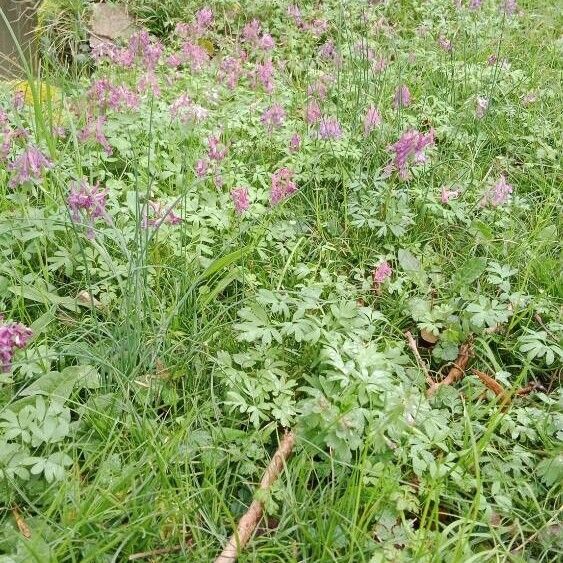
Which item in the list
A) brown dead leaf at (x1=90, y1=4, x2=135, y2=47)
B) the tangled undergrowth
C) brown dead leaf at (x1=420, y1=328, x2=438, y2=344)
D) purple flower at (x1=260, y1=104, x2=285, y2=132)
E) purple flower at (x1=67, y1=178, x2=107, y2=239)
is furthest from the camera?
brown dead leaf at (x1=90, y1=4, x2=135, y2=47)

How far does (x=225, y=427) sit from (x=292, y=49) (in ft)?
10.0

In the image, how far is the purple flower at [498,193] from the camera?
2.66 meters

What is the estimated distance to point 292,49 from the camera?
4227 millimetres

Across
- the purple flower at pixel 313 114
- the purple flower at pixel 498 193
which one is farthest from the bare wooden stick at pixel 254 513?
the purple flower at pixel 313 114

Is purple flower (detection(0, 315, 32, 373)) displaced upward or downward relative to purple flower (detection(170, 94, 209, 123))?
downward

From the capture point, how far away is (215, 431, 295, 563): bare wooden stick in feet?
5.07

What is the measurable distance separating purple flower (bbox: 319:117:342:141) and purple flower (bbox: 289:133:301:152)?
0.12 m

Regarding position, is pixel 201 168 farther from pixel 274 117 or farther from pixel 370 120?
pixel 370 120

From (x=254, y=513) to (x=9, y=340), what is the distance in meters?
0.79

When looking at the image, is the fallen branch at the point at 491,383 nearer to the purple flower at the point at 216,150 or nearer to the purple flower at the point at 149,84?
the purple flower at the point at 216,150

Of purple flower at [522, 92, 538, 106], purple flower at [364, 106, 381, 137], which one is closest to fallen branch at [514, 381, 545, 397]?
purple flower at [364, 106, 381, 137]

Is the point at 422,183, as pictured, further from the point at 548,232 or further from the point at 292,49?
the point at 292,49

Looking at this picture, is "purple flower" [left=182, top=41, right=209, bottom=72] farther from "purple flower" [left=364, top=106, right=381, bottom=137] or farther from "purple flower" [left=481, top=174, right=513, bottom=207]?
"purple flower" [left=481, top=174, right=513, bottom=207]

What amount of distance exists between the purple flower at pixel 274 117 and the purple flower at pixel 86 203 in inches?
46.1
